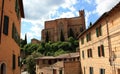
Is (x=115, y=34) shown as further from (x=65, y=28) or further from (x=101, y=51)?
(x=65, y=28)

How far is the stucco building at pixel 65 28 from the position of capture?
9862cm

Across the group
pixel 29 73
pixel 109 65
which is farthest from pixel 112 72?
pixel 29 73

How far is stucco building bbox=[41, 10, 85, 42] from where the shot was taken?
324 ft

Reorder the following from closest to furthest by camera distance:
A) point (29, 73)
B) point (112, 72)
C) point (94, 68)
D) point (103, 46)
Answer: point (112, 72) < point (103, 46) < point (94, 68) < point (29, 73)

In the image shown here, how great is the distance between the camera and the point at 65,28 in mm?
98812

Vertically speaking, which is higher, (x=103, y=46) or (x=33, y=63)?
(x=103, y=46)

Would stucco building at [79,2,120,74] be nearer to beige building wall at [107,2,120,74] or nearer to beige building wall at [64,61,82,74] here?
beige building wall at [107,2,120,74]

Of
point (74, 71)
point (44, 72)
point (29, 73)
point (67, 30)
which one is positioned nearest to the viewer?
point (74, 71)

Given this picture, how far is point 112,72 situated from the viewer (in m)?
17.3

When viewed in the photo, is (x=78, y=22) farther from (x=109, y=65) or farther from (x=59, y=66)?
(x=109, y=65)

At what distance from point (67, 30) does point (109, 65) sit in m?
81.2

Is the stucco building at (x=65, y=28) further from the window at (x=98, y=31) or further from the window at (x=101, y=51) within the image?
the window at (x=101, y=51)

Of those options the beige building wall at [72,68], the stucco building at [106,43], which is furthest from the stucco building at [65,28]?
the stucco building at [106,43]

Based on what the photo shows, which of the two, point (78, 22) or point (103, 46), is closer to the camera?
point (103, 46)
